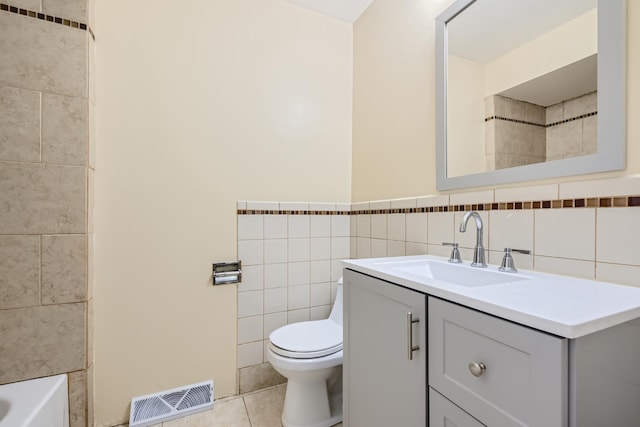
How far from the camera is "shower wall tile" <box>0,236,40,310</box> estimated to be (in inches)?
48.0

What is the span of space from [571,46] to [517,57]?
0.19m

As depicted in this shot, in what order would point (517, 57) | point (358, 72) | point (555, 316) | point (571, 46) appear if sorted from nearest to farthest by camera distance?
1. point (555, 316)
2. point (571, 46)
3. point (517, 57)
4. point (358, 72)

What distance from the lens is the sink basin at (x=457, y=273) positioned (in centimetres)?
96

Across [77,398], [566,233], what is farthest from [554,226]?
[77,398]

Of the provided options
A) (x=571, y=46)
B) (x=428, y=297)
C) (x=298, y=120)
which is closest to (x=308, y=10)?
(x=298, y=120)

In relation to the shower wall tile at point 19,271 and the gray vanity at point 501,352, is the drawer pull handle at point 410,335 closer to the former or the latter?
the gray vanity at point 501,352

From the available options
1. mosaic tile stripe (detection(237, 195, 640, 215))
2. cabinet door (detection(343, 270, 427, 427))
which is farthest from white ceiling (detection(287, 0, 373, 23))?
cabinet door (detection(343, 270, 427, 427))

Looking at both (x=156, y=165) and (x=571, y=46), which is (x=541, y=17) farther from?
(x=156, y=165)

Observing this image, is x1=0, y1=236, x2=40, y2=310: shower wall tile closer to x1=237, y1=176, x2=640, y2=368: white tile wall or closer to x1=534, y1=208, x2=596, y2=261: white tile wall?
x1=237, y1=176, x2=640, y2=368: white tile wall

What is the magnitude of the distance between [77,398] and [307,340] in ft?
3.50

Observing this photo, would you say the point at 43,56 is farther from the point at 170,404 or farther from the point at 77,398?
the point at 170,404

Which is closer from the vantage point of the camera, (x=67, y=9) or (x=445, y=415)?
(x=445, y=415)

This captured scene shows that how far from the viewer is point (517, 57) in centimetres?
109

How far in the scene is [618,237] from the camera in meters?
0.80
